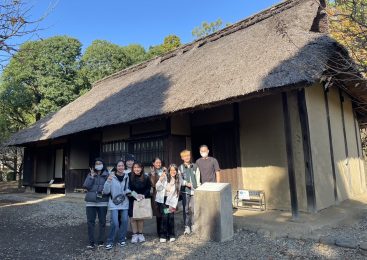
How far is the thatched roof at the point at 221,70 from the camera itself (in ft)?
19.4

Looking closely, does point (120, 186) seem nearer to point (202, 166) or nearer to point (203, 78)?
point (202, 166)

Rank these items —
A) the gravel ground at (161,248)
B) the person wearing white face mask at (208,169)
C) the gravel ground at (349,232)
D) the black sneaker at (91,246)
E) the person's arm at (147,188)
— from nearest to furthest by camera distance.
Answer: the gravel ground at (161,248)
the gravel ground at (349,232)
the black sneaker at (91,246)
the person's arm at (147,188)
the person wearing white face mask at (208,169)

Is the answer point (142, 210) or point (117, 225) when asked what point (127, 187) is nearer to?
point (142, 210)

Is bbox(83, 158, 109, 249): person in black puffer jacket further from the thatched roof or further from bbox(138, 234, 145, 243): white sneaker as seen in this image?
the thatched roof

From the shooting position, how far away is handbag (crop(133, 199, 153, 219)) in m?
5.08

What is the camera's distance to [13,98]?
1967 centimetres

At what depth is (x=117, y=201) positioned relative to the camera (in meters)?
4.96

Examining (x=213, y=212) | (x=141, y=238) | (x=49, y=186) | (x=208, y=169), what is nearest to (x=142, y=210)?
(x=141, y=238)

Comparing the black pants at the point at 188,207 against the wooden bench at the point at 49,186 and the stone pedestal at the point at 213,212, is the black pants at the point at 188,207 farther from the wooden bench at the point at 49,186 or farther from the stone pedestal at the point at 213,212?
the wooden bench at the point at 49,186

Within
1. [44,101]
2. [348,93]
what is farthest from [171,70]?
[44,101]

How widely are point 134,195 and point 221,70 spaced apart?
13.4 feet

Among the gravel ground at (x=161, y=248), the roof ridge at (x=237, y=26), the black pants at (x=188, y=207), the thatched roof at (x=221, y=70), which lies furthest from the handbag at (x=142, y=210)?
the roof ridge at (x=237, y=26)

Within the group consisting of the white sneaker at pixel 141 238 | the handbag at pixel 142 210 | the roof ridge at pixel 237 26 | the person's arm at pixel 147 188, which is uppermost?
the roof ridge at pixel 237 26

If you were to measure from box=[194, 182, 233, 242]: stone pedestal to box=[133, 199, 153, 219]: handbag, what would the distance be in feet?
2.67
